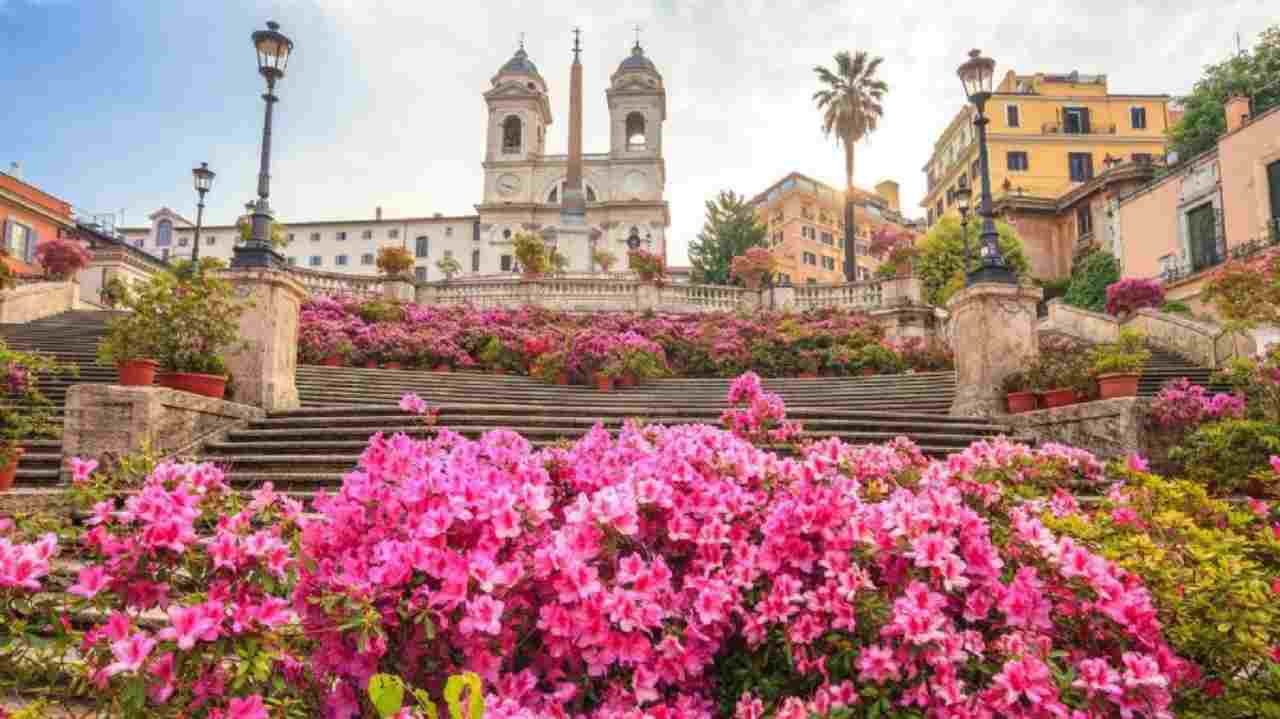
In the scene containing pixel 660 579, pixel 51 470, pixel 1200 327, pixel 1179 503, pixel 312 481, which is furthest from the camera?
pixel 1200 327

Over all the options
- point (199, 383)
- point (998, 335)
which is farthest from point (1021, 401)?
point (199, 383)

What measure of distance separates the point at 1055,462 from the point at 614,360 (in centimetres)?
1241

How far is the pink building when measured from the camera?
2781 centimetres

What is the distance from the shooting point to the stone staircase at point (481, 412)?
797 cm

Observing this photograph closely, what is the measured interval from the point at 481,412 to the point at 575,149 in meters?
63.8

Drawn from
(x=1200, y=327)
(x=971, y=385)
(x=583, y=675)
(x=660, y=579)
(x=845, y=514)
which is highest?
(x=1200, y=327)

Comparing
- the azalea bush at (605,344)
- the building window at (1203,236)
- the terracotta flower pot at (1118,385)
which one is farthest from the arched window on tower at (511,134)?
the terracotta flower pot at (1118,385)

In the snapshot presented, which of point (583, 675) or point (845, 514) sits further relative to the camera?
point (845, 514)

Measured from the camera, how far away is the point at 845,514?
2.40 metres

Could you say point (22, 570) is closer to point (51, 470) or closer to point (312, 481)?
point (312, 481)

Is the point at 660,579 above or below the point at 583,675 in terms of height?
above

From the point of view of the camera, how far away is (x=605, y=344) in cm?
1585

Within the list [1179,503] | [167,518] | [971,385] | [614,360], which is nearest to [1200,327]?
[971,385]

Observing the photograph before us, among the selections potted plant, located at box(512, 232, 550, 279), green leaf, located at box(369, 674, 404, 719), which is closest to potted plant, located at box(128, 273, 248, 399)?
green leaf, located at box(369, 674, 404, 719)
